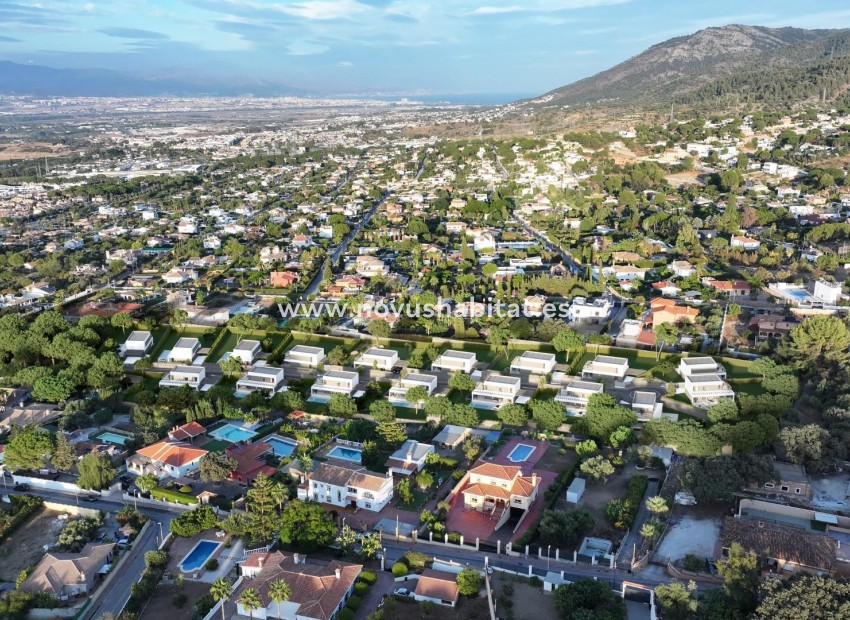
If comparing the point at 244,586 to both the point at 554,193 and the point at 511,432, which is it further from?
the point at 554,193

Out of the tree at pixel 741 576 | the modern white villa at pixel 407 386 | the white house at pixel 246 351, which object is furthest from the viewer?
the white house at pixel 246 351

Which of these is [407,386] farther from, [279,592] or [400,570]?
[279,592]

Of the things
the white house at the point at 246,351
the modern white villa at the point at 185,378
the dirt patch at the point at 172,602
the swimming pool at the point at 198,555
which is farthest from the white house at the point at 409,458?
the white house at the point at 246,351

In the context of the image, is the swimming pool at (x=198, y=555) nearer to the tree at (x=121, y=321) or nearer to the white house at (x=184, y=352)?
the white house at (x=184, y=352)

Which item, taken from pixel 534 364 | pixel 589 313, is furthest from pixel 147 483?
pixel 589 313

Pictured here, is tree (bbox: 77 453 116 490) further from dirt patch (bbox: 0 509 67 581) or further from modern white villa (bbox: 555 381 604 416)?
modern white villa (bbox: 555 381 604 416)

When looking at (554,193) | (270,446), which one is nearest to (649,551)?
(270,446)
